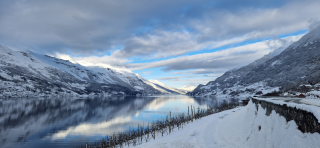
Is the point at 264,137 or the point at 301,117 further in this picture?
the point at 264,137

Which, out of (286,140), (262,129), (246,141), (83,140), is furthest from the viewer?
(83,140)

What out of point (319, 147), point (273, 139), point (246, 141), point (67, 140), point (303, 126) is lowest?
point (67, 140)

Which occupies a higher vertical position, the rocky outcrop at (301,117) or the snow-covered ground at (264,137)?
the rocky outcrop at (301,117)

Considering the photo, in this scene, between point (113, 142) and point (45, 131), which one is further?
point (45, 131)

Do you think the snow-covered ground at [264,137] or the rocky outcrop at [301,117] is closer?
the rocky outcrop at [301,117]

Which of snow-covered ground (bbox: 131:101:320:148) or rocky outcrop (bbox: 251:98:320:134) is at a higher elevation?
rocky outcrop (bbox: 251:98:320:134)

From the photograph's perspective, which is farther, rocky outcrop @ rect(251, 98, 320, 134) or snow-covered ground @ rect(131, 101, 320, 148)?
snow-covered ground @ rect(131, 101, 320, 148)

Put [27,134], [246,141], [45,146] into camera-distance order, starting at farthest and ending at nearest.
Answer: [27,134] < [45,146] < [246,141]

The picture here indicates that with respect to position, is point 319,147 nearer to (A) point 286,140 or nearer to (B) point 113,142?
(A) point 286,140

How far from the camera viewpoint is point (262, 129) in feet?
49.1

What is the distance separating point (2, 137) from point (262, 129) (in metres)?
56.0

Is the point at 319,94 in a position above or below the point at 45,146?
above

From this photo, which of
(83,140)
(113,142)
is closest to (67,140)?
(83,140)

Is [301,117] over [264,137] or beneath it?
over
